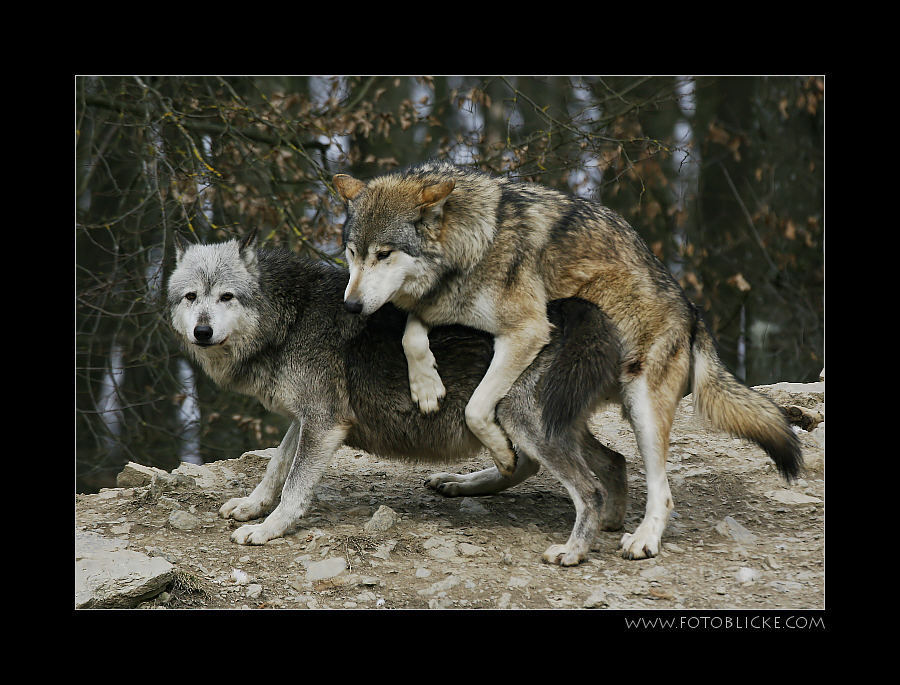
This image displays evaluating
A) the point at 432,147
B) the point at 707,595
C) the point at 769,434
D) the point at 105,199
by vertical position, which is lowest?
the point at 707,595

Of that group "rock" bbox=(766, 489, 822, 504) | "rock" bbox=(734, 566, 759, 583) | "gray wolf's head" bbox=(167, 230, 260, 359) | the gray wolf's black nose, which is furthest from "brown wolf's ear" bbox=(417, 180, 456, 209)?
"rock" bbox=(766, 489, 822, 504)

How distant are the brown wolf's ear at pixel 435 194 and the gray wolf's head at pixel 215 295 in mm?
1264

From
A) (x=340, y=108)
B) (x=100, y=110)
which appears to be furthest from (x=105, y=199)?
(x=340, y=108)

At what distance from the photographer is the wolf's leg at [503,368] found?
5262mm

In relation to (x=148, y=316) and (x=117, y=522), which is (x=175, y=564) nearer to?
(x=117, y=522)

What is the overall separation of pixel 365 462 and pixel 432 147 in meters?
4.79

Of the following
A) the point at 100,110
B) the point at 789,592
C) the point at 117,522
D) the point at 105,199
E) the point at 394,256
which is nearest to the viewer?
the point at 789,592

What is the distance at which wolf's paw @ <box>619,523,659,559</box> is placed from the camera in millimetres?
5250

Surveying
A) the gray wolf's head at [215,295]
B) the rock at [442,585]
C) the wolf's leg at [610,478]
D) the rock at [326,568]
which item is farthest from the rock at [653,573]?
the gray wolf's head at [215,295]

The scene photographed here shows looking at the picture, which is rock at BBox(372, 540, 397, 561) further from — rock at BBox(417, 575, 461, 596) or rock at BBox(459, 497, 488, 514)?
rock at BBox(459, 497, 488, 514)

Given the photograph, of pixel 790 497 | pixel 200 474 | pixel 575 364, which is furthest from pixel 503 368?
pixel 200 474

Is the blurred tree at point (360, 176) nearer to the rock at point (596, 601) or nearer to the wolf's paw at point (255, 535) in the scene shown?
the wolf's paw at point (255, 535)

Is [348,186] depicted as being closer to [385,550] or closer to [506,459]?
[506,459]

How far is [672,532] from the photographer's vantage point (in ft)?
19.0
